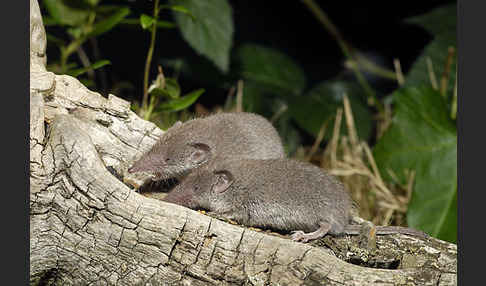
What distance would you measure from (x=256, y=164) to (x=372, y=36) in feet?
12.2

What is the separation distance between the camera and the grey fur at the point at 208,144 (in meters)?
3.47

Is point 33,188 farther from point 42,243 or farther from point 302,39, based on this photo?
point 302,39

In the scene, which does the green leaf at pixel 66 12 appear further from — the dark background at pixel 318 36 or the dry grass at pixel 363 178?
the dry grass at pixel 363 178

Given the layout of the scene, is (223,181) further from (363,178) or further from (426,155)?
(363,178)

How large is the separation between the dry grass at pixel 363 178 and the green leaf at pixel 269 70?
21.2 inches

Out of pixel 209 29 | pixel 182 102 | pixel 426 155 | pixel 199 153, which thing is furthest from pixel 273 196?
pixel 209 29

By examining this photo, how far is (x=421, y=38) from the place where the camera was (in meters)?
6.56

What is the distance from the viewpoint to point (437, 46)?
5320mm

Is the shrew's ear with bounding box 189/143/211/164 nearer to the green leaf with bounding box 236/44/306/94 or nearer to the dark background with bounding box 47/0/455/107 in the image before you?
the green leaf with bounding box 236/44/306/94

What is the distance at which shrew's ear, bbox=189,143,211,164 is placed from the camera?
11.7 feet

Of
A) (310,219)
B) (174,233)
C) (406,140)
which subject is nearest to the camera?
(174,233)

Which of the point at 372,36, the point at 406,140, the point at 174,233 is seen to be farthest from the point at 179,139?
the point at 372,36

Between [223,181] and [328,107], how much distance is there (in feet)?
7.80

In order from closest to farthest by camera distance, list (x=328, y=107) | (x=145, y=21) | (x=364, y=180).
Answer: (x=145, y=21), (x=364, y=180), (x=328, y=107)
